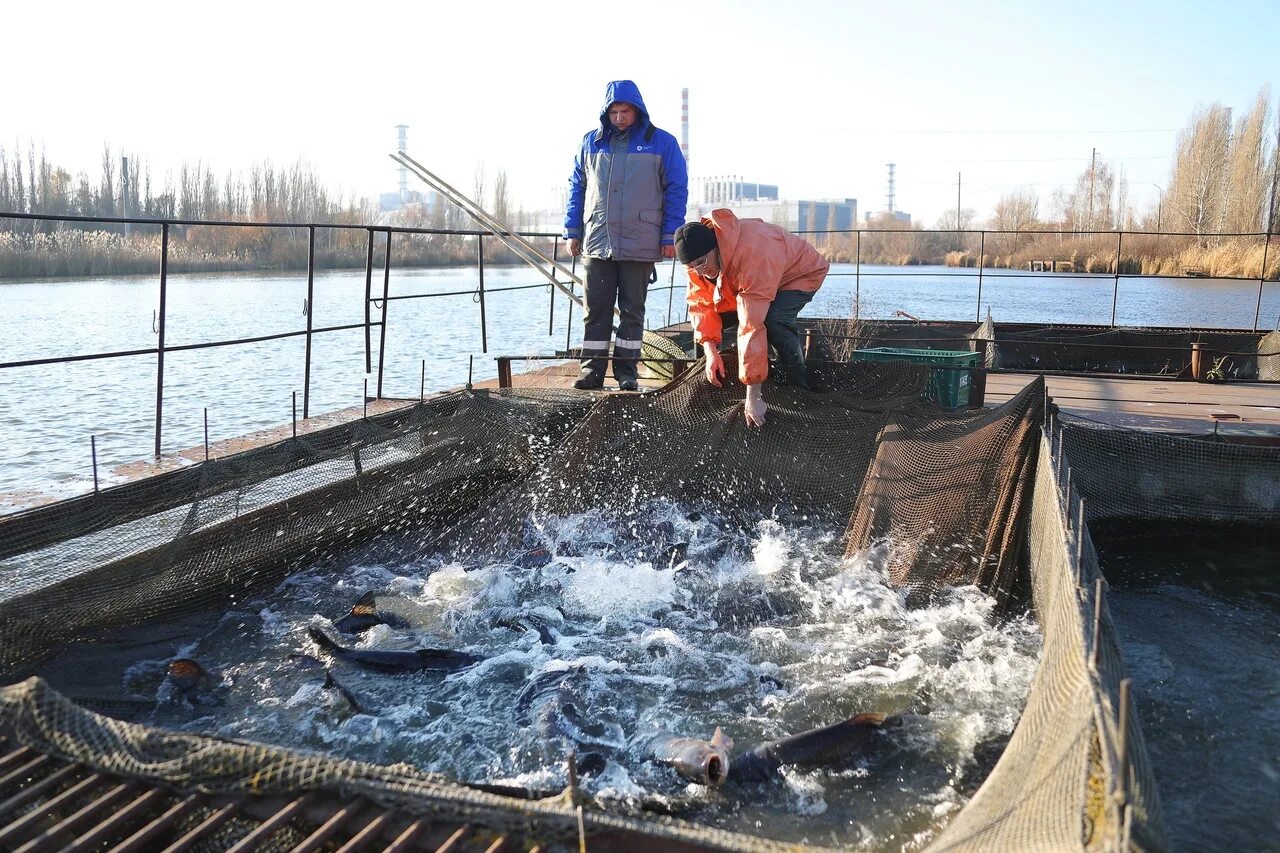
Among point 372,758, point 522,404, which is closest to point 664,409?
point 522,404

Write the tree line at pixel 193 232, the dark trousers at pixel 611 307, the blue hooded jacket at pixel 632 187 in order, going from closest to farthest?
the blue hooded jacket at pixel 632 187, the dark trousers at pixel 611 307, the tree line at pixel 193 232

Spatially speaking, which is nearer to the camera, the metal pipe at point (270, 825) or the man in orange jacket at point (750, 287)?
the metal pipe at point (270, 825)

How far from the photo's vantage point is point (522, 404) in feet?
21.9

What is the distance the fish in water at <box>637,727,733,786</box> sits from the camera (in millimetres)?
3793

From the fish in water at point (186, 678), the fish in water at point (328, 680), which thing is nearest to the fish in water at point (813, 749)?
the fish in water at point (328, 680)

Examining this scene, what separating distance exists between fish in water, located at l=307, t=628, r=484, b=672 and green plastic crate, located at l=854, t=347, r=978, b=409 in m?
3.64

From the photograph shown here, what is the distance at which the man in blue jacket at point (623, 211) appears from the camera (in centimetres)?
730

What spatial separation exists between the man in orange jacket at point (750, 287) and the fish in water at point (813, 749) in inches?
88.0

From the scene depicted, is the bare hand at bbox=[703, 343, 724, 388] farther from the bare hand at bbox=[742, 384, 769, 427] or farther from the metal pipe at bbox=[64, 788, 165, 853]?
the metal pipe at bbox=[64, 788, 165, 853]

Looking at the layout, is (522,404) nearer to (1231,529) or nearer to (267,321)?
(1231,529)

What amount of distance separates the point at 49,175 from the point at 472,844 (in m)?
47.9

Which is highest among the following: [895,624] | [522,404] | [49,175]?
[49,175]

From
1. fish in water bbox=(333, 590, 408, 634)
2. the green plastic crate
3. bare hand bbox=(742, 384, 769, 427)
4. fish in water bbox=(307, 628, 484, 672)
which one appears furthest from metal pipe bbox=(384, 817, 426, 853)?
the green plastic crate

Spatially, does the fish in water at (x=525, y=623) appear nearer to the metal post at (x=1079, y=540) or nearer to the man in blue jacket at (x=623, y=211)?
the man in blue jacket at (x=623, y=211)
